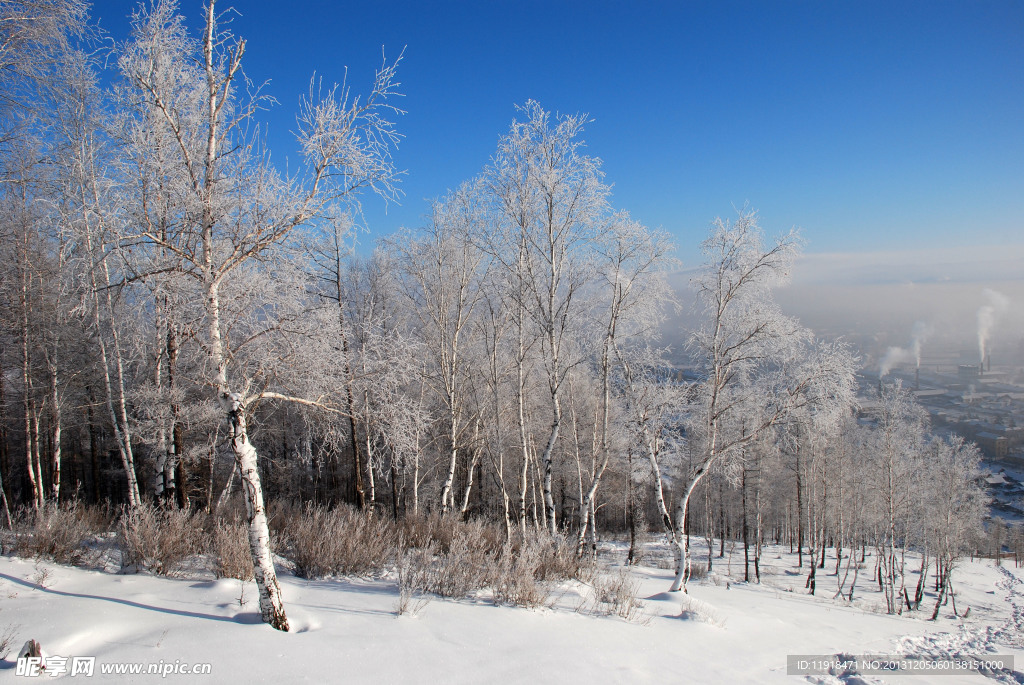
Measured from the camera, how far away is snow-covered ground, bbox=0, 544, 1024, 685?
3270 millimetres

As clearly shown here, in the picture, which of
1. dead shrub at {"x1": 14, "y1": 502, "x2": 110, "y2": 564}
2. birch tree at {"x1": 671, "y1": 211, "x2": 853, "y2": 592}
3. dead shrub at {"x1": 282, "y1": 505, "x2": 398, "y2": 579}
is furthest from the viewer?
birch tree at {"x1": 671, "y1": 211, "x2": 853, "y2": 592}

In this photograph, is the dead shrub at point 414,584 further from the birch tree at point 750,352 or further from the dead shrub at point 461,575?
the birch tree at point 750,352

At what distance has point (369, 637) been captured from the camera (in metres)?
3.88

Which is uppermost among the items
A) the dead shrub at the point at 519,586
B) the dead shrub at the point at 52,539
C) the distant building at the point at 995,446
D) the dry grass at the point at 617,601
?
the dead shrub at the point at 52,539

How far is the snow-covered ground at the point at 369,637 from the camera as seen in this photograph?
3270 millimetres

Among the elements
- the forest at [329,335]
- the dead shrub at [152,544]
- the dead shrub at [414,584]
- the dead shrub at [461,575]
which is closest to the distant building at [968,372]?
the forest at [329,335]

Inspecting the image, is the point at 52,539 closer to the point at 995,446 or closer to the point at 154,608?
the point at 154,608

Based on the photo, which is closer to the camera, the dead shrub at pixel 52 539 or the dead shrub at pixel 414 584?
the dead shrub at pixel 414 584

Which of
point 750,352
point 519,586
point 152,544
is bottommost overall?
point 519,586

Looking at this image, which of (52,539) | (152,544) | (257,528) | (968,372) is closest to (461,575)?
(257,528)

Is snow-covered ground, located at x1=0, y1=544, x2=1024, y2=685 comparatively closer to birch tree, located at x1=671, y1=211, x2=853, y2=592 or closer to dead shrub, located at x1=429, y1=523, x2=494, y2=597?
dead shrub, located at x1=429, y1=523, x2=494, y2=597

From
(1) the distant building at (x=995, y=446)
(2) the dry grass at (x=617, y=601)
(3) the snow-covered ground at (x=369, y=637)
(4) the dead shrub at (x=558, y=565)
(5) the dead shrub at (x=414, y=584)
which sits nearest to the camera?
(3) the snow-covered ground at (x=369, y=637)

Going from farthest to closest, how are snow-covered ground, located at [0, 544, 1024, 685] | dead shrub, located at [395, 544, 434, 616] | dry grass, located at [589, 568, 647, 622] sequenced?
dry grass, located at [589, 568, 647, 622]
dead shrub, located at [395, 544, 434, 616]
snow-covered ground, located at [0, 544, 1024, 685]

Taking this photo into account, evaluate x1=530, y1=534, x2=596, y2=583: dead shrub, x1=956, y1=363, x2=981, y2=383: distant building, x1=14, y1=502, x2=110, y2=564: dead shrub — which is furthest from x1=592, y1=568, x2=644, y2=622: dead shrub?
x1=956, y1=363, x2=981, y2=383: distant building
